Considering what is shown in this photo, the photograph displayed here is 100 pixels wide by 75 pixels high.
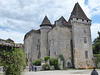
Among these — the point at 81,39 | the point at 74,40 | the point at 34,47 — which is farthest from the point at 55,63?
the point at 34,47

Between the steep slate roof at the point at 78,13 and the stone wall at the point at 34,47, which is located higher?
the steep slate roof at the point at 78,13

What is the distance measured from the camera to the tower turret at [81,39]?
99.9 ft

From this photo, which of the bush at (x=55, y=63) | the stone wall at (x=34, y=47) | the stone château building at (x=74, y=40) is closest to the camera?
the bush at (x=55, y=63)

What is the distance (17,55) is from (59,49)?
21.7 meters

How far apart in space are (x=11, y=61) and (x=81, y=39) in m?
25.0

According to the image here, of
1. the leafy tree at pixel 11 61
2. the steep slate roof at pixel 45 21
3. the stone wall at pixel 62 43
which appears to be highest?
the steep slate roof at pixel 45 21

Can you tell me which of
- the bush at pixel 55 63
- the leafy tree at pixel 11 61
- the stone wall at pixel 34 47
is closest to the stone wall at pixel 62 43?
the bush at pixel 55 63

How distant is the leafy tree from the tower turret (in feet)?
74.8

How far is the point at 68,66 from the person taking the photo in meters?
30.4

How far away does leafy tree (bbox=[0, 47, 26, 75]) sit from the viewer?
28.6 feet

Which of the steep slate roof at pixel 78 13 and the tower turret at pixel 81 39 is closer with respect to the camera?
the tower turret at pixel 81 39

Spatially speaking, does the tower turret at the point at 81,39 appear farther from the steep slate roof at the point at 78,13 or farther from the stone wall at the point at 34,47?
the stone wall at the point at 34,47

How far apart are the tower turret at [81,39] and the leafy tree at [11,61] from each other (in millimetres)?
22811

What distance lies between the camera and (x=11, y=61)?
8797 millimetres
